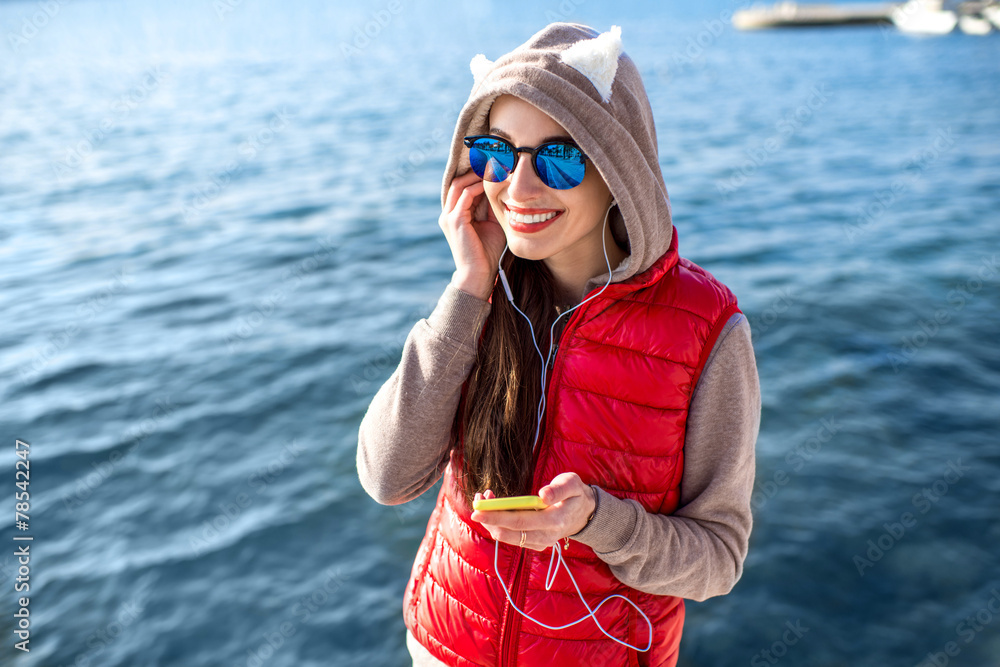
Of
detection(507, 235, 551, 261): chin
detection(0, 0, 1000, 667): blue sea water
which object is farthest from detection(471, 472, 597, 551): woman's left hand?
detection(0, 0, 1000, 667): blue sea water

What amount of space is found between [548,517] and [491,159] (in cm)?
99

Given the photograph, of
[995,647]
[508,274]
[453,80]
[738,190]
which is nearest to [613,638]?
[508,274]

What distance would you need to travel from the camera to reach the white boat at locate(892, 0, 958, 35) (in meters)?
42.4

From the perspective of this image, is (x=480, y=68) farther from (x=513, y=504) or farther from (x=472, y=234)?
(x=513, y=504)

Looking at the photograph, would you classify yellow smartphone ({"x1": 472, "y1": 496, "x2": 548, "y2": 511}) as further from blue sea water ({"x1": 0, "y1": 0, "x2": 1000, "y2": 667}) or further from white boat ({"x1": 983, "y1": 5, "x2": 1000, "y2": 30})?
white boat ({"x1": 983, "y1": 5, "x2": 1000, "y2": 30})

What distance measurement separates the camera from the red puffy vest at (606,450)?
2.00m

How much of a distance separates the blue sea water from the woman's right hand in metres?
3.49

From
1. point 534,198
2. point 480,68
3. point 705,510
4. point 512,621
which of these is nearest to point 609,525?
point 705,510

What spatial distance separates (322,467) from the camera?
6445 mm

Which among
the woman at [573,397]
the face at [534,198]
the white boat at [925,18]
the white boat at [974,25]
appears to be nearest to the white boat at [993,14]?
the white boat at [974,25]

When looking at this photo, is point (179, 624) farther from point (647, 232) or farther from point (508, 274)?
point (647, 232)

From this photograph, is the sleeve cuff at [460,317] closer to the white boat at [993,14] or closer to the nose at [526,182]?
the nose at [526,182]

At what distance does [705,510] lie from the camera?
201cm

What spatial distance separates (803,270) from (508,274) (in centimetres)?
874
